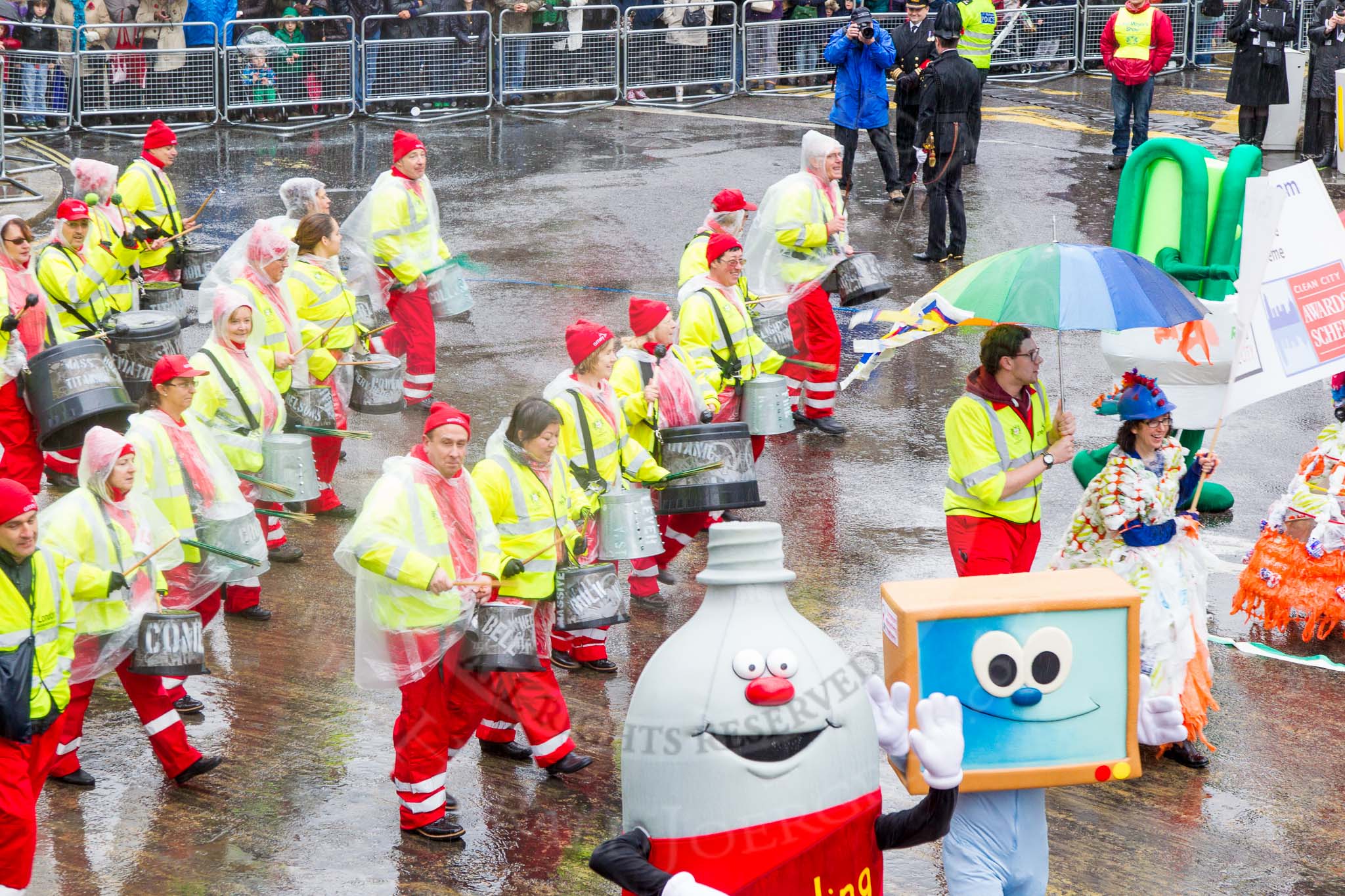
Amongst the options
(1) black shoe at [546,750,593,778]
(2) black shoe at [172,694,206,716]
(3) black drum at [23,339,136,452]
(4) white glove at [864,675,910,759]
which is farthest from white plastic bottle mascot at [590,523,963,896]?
(3) black drum at [23,339,136,452]

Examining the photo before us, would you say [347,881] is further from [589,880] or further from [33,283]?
[33,283]

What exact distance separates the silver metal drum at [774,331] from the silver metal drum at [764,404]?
951mm

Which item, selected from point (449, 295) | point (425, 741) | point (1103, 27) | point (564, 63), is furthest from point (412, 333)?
point (1103, 27)

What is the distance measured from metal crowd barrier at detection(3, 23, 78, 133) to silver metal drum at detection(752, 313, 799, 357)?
10849mm

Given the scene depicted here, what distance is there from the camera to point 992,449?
280 inches

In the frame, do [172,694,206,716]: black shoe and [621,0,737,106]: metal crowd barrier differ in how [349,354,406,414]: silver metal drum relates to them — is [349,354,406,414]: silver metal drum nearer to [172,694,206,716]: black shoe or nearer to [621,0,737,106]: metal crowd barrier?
[172,694,206,716]: black shoe

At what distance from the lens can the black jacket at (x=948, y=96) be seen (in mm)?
14867

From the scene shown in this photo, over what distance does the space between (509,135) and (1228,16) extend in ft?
32.9

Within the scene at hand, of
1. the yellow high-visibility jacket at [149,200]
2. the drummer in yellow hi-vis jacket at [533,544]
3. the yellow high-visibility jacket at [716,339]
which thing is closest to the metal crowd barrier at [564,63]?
the yellow high-visibility jacket at [149,200]

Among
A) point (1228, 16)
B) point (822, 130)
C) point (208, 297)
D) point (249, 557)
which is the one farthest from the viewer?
point (1228, 16)

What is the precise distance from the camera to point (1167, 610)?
22.9 feet

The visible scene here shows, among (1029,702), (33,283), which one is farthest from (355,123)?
(1029,702)

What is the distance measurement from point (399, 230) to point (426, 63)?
9.44 m

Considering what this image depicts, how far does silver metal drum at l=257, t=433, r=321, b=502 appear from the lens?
841cm
